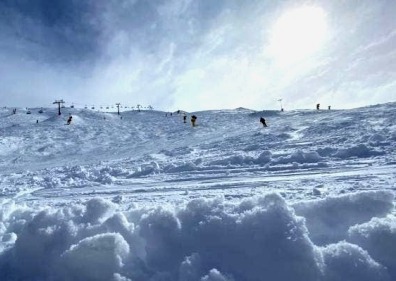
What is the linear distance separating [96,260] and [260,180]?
6.30 metres

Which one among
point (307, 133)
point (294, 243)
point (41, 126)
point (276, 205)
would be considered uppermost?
point (41, 126)

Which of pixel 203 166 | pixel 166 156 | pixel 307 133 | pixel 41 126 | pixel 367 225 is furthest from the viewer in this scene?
pixel 41 126

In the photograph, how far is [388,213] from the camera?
4.71 m

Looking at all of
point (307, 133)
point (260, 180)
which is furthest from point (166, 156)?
point (260, 180)

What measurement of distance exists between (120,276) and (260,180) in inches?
250

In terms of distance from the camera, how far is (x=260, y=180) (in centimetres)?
995

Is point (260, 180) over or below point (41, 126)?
below

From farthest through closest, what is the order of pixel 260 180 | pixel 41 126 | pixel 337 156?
pixel 41 126
pixel 337 156
pixel 260 180

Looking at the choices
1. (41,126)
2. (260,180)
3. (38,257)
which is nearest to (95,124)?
(41,126)

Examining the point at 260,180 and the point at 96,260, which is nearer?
the point at 96,260

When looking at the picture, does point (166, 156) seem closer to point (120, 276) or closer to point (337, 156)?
point (337, 156)

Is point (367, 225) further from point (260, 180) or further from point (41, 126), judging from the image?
point (41, 126)

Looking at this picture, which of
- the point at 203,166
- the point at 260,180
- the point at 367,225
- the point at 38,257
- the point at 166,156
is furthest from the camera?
the point at 166,156

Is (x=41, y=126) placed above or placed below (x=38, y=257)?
above
